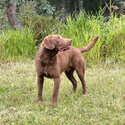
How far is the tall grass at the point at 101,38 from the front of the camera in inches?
293

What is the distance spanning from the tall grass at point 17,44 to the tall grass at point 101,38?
5.42ft

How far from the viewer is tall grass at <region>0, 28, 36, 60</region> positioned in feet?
28.4

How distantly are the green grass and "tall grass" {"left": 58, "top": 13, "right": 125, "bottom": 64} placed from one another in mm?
703

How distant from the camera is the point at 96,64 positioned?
7.33 m

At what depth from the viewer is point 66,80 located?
6.19 m

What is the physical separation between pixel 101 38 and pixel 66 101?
383 cm

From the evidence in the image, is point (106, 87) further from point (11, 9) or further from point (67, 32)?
point (11, 9)

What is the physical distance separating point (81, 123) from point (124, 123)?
656 millimetres

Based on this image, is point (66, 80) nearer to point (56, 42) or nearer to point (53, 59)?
point (53, 59)

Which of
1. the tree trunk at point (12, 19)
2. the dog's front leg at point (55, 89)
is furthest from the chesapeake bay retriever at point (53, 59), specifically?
the tree trunk at point (12, 19)

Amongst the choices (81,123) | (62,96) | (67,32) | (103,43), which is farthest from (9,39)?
(81,123)

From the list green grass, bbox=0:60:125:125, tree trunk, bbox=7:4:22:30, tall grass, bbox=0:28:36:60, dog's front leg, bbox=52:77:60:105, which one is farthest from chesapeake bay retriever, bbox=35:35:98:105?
tree trunk, bbox=7:4:22:30

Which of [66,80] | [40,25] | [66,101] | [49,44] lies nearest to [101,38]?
[66,80]

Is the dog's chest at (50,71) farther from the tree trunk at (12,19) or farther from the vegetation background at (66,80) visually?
the tree trunk at (12,19)
